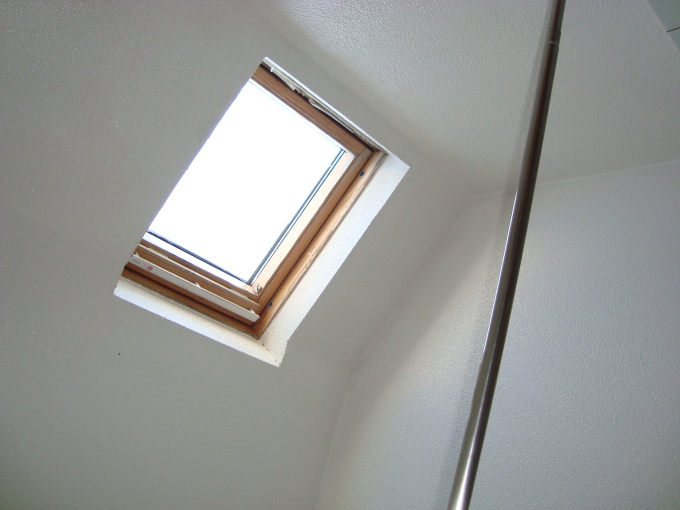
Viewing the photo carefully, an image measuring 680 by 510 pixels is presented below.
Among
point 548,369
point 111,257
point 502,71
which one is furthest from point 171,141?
point 548,369

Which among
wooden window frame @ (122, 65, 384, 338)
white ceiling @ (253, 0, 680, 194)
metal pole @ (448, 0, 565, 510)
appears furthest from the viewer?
wooden window frame @ (122, 65, 384, 338)

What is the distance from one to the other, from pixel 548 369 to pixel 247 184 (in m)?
1.15

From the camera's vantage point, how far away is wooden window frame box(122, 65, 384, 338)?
1775 millimetres

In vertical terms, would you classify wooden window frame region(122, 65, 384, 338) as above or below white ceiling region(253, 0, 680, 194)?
below

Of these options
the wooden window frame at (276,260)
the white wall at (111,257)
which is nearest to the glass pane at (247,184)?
the wooden window frame at (276,260)

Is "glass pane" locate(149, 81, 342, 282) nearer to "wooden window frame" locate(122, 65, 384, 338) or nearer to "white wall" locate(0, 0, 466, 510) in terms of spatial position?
"wooden window frame" locate(122, 65, 384, 338)

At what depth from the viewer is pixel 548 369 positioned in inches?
60.2

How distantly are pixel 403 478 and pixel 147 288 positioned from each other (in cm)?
97

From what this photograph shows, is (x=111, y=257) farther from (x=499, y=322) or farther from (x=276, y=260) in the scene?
(x=499, y=322)

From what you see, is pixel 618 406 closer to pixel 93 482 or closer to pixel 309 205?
pixel 309 205

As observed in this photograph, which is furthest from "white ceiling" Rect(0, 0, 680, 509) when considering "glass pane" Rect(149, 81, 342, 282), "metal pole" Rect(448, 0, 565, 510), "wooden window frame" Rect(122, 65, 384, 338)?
"metal pole" Rect(448, 0, 565, 510)

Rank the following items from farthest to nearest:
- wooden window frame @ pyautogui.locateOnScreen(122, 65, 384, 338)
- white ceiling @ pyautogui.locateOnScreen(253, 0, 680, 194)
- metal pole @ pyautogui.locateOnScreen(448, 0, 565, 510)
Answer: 1. wooden window frame @ pyautogui.locateOnScreen(122, 65, 384, 338)
2. white ceiling @ pyautogui.locateOnScreen(253, 0, 680, 194)
3. metal pole @ pyautogui.locateOnScreen(448, 0, 565, 510)

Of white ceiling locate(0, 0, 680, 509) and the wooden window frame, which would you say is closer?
white ceiling locate(0, 0, 680, 509)

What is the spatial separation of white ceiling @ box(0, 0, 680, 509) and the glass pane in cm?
30
